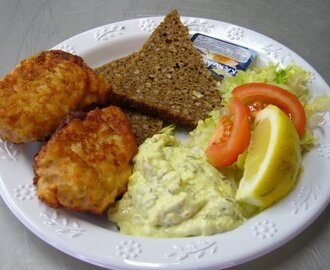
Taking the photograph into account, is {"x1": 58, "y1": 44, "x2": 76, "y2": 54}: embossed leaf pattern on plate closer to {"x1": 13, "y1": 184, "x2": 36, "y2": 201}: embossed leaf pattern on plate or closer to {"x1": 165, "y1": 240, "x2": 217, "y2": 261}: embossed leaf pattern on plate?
{"x1": 13, "y1": 184, "x2": 36, "y2": 201}: embossed leaf pattern on plate

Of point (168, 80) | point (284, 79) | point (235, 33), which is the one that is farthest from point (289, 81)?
point (168, 80)

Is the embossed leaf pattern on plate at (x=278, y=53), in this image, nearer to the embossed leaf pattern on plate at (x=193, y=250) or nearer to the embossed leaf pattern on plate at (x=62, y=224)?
the embossed leaf pattern on plate at (x=193, y=250)

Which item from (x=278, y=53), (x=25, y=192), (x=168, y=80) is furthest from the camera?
(x=278, y=53)

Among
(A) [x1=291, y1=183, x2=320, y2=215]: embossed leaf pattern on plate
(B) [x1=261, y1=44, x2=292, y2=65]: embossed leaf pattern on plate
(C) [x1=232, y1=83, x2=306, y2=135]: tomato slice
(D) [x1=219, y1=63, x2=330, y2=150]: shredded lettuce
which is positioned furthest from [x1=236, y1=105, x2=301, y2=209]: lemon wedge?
(B) [x1=261, y1=44, x2=292, y2=65]: embossed leaf pattern on plate

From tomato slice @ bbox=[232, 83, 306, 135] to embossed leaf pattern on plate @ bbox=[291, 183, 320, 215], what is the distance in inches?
12.6

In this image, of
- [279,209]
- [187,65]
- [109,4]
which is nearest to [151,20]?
[187,65]

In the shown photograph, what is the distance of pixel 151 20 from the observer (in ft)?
10.2

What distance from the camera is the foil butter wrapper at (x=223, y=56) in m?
2.80

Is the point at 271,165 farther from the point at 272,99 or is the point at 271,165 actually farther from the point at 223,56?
the point at 223,56

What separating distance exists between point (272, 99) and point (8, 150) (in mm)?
1279

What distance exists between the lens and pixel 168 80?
2766mm

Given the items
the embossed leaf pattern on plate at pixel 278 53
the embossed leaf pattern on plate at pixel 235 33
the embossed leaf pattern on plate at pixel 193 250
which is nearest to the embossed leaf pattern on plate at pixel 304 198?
the embossed leaf pattern on plate at pixel 193 250

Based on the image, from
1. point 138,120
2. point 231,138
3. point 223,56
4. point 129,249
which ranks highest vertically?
point 223,56

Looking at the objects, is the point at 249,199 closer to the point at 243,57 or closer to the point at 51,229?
the point at 51,229
